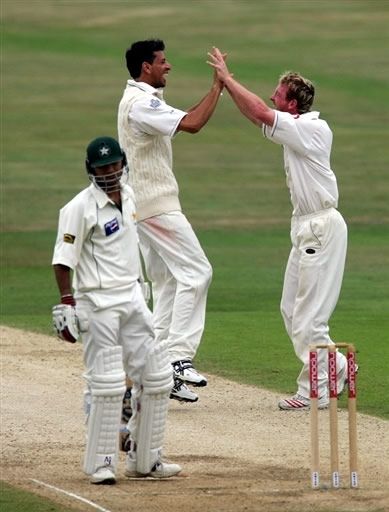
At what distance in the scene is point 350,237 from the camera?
21734 millimetres

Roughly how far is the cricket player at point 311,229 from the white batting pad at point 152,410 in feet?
6.85

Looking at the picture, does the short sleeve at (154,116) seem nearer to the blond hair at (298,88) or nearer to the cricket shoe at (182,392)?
the blond hair at (298,88)

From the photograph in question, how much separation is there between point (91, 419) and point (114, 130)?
993 inches

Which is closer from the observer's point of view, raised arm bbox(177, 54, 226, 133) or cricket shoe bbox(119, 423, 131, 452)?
cricket shoe bbox(119, 423, 131, 452)

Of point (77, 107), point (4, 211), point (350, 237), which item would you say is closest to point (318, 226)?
point (350, 237)

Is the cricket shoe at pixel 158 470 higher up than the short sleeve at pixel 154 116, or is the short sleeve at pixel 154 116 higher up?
the short sleeve at pixel 154 116

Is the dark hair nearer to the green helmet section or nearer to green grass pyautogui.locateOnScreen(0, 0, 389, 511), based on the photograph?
the green helmet section

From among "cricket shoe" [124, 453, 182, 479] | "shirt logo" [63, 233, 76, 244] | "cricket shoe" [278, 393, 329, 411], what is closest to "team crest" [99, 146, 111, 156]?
"shirt logo" [63, 233, 76, 244]

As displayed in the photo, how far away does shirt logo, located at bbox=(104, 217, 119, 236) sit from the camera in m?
7.98

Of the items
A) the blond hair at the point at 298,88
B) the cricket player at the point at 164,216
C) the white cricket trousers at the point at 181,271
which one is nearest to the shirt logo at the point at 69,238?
the cricket player at the point at 164,216

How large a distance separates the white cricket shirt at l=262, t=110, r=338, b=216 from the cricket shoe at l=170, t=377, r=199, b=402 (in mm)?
1449

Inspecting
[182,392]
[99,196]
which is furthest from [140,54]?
[99,196]

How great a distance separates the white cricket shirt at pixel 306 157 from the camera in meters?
9.81

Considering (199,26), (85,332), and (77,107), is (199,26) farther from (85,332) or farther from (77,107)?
(85,332)
